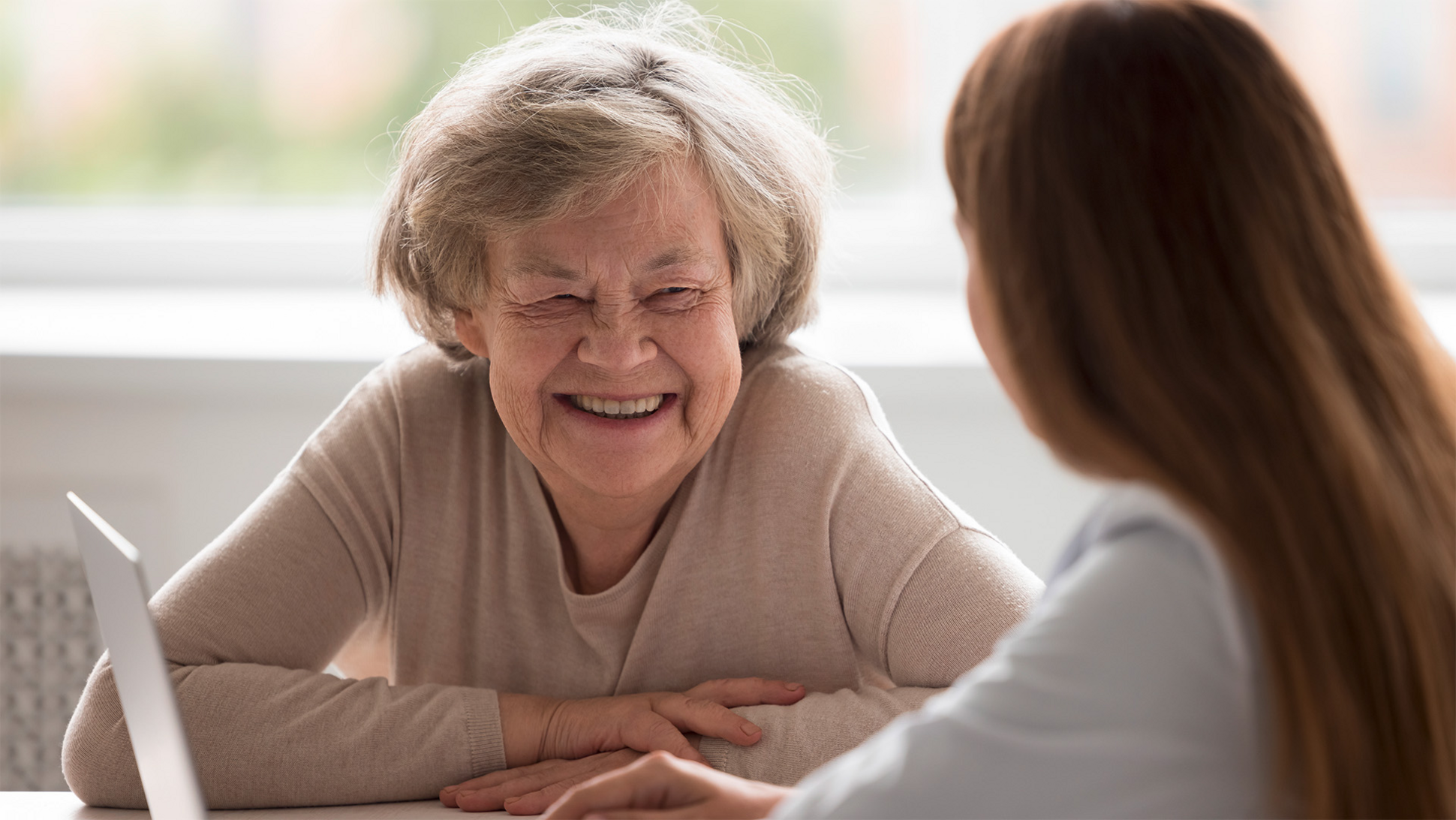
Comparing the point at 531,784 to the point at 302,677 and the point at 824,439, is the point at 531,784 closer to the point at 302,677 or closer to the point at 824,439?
the point at 302,677

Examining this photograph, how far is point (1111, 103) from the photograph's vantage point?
25.4 inches

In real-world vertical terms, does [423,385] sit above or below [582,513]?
above

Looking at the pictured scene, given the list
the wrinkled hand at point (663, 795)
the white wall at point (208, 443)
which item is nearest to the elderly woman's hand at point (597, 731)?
the wrinkled hand at point (663, 795)

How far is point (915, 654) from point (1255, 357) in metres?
0.66

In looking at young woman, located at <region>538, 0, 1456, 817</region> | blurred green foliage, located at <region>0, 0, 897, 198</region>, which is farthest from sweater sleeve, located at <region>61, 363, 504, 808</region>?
blurred green foliage, located at <region>0, 0, 897, 198</region>

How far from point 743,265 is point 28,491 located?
1730 mm

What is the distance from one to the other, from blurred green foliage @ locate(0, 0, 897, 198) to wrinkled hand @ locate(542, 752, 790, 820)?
206cm

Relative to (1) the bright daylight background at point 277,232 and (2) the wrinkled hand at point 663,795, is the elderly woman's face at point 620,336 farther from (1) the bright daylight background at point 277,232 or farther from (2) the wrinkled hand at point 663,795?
(1) the bright daylight background at point 277,232

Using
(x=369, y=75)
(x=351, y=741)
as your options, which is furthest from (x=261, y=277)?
(x=351, y=741)

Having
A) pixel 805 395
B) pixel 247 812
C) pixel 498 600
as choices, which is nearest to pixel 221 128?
pixel 498 600

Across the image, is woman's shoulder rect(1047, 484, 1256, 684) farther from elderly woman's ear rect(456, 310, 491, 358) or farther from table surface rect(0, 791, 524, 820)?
elderly woman's ear rect(456, 310, 491, 358)

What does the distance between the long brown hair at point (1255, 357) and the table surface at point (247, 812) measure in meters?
0.71

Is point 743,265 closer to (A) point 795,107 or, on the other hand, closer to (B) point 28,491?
(A) point 795,107

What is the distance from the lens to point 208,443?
235 centimetres
